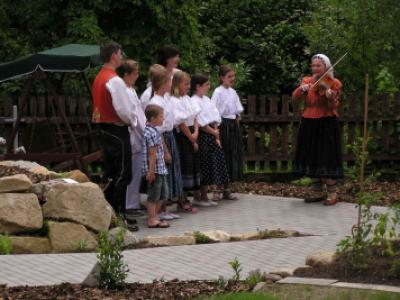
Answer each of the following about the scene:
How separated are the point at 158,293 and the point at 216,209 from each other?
5294mm

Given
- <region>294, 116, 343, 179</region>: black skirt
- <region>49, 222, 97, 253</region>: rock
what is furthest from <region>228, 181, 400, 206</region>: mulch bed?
<region>49, 222, 97, 253</region>: rock

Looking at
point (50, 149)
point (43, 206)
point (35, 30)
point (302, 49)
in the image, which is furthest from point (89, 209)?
point (302, 49)

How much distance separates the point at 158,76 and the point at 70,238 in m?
2.54

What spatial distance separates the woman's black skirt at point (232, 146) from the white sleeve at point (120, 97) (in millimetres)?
2419

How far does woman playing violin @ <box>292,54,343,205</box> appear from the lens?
12312 millimetres

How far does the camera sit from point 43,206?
9.52 metres

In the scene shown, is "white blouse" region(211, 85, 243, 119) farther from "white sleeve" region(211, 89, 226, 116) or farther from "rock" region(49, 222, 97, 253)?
"rock" region(49, 222, 97, 253)

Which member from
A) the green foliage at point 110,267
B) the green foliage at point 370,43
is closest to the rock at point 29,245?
the green foliage at point 110,267

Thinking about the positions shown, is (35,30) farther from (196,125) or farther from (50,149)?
(196,125)

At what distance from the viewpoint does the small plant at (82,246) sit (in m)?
9.09

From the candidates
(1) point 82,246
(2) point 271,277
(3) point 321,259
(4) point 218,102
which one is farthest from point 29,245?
(4) point 218,102

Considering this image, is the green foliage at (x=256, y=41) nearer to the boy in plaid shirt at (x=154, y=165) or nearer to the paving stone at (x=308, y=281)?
the boy in plaid shirt at (x=154, y=165)

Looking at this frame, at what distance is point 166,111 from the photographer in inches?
440

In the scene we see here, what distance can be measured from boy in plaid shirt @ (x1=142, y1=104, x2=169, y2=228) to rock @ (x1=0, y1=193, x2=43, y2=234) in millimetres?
1762
